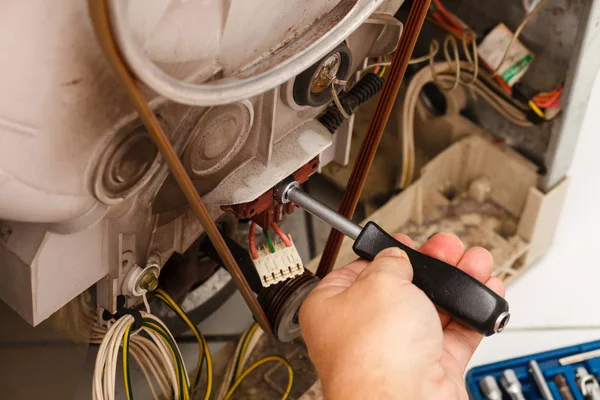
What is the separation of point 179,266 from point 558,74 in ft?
1.88

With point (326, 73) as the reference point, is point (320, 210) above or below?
below

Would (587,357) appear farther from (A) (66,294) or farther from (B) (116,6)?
(B) (116,6)

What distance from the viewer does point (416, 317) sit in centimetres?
60

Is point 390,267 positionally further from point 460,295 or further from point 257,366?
point 257,366

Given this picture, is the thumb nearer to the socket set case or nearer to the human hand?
the human hand

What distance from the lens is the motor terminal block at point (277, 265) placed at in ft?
2.51

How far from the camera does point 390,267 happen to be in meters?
0.64

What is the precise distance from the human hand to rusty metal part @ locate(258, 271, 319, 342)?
0.12 meters

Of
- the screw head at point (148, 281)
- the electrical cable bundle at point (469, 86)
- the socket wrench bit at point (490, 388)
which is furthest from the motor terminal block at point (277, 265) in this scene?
the electrical cable bundle at point (469, 86)

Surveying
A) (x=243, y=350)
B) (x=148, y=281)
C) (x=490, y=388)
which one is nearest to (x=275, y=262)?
(x=148, y=281)

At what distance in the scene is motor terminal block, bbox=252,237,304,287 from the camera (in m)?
0.76

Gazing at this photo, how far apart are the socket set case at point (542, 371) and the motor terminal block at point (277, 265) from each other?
33 cm

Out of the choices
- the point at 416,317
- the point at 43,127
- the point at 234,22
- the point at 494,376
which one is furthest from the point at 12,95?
the point at 494,376

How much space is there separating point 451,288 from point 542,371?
372 millimetres
